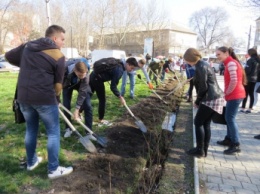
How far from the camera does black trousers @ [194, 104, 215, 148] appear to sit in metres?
3.53

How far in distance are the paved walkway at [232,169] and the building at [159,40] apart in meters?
37.9

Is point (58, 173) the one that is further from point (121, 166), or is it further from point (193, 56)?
point (193, 56)

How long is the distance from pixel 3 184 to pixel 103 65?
8.26ft

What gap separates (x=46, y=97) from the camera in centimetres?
264

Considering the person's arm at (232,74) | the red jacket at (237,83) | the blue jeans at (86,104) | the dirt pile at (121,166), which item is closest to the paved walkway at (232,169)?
the dirt pile at (121,166)

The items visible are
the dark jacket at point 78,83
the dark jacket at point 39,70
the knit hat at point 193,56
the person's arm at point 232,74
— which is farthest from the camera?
the dark jacket at point 78,83

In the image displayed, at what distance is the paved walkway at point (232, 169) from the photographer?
303 cm

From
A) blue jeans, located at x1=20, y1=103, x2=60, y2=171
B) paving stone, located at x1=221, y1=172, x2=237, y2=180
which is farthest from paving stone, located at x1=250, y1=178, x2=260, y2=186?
blue jeans, located at x1=20, y1=103, x2=60, y2=171

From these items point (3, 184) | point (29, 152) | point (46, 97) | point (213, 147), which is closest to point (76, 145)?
point (29, 152)

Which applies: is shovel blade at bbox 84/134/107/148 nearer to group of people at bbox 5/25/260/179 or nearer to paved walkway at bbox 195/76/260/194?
group of people at bbox 5/25/260/179

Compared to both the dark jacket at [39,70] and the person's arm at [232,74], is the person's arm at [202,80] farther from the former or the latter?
the dark jacket at [39,70]

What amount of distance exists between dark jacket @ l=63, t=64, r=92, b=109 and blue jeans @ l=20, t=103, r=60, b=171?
35.0 inches

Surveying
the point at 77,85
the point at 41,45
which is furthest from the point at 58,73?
the point at 77,85

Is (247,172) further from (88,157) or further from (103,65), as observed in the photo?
(103,65)
